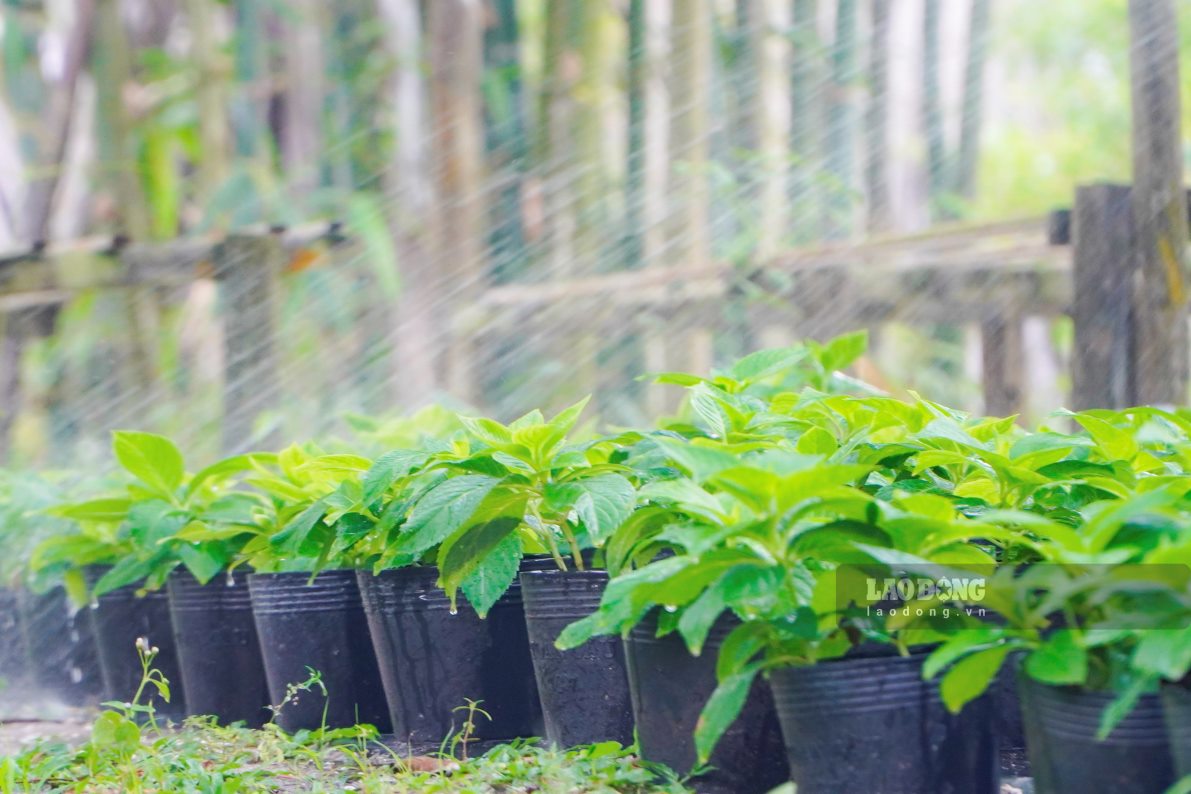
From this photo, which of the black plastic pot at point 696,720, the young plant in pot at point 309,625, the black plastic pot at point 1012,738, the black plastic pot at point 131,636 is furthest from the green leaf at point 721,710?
the black plastic pot at point 131,636

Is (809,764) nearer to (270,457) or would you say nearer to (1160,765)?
(1160,765)

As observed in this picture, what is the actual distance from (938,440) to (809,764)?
0.33m

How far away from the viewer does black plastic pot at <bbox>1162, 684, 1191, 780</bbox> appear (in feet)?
2.72

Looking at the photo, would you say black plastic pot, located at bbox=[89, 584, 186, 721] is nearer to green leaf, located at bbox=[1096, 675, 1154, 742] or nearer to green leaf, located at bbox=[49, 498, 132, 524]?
green leaf, located at bbox=[49, 498, 132, 524]

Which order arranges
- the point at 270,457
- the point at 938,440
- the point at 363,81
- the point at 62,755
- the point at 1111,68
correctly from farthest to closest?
the point at 1111,68, the point at 363,81, the point at 270,457, the point at 62,755, the point at 938,440

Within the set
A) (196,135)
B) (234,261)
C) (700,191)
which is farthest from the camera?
(196,135)

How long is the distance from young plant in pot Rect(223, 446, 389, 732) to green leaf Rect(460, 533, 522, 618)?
307mm

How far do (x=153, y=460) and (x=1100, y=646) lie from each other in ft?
3.96

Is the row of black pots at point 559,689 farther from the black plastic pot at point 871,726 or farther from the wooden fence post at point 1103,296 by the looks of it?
the wooden fence post at point 1103,296

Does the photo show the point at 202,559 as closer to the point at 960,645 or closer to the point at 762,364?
the point at 762,364

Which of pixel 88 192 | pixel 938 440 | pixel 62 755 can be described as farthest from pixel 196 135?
pixel 938 440

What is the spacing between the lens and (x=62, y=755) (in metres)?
1.39

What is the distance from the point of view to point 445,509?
1.17 m

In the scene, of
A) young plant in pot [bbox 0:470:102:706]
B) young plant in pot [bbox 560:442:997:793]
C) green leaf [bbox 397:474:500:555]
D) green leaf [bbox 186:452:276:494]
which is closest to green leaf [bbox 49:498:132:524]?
green leaf [bbox 186:452:276:494]
